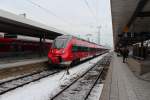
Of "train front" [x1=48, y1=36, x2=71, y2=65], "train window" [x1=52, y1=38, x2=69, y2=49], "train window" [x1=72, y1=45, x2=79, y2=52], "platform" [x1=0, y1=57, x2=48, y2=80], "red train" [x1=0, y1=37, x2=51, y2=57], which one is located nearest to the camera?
"platform" [x1=0, y1=57, x2=48, y2=80]

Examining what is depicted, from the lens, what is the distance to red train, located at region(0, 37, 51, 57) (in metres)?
25.3

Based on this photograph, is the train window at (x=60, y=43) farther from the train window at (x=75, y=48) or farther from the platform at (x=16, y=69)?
the platform at (x=16, y=69)

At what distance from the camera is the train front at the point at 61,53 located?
17156 mm

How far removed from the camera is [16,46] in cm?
2784

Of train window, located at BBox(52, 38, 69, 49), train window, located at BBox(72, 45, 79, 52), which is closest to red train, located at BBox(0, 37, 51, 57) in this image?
train window, located at BBox(72, 45, 79, 52)

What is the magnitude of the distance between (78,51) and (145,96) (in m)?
13.4

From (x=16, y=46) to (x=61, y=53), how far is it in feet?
41.1

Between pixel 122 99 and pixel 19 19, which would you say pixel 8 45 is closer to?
pixel 19 19

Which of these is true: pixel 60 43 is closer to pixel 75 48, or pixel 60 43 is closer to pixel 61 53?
pixel 61 53

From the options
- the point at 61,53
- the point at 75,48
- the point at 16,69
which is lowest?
the point at 16,69

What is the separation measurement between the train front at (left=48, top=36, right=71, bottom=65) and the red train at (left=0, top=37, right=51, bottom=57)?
9.44m

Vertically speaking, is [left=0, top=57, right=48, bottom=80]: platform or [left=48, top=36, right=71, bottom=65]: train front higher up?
[left=48, top=36, right=71, bottom=65]: train front

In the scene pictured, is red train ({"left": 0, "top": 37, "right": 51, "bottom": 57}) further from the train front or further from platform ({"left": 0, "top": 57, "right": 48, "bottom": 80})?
the train front

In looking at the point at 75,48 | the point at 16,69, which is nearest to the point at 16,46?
the point at 75,48
